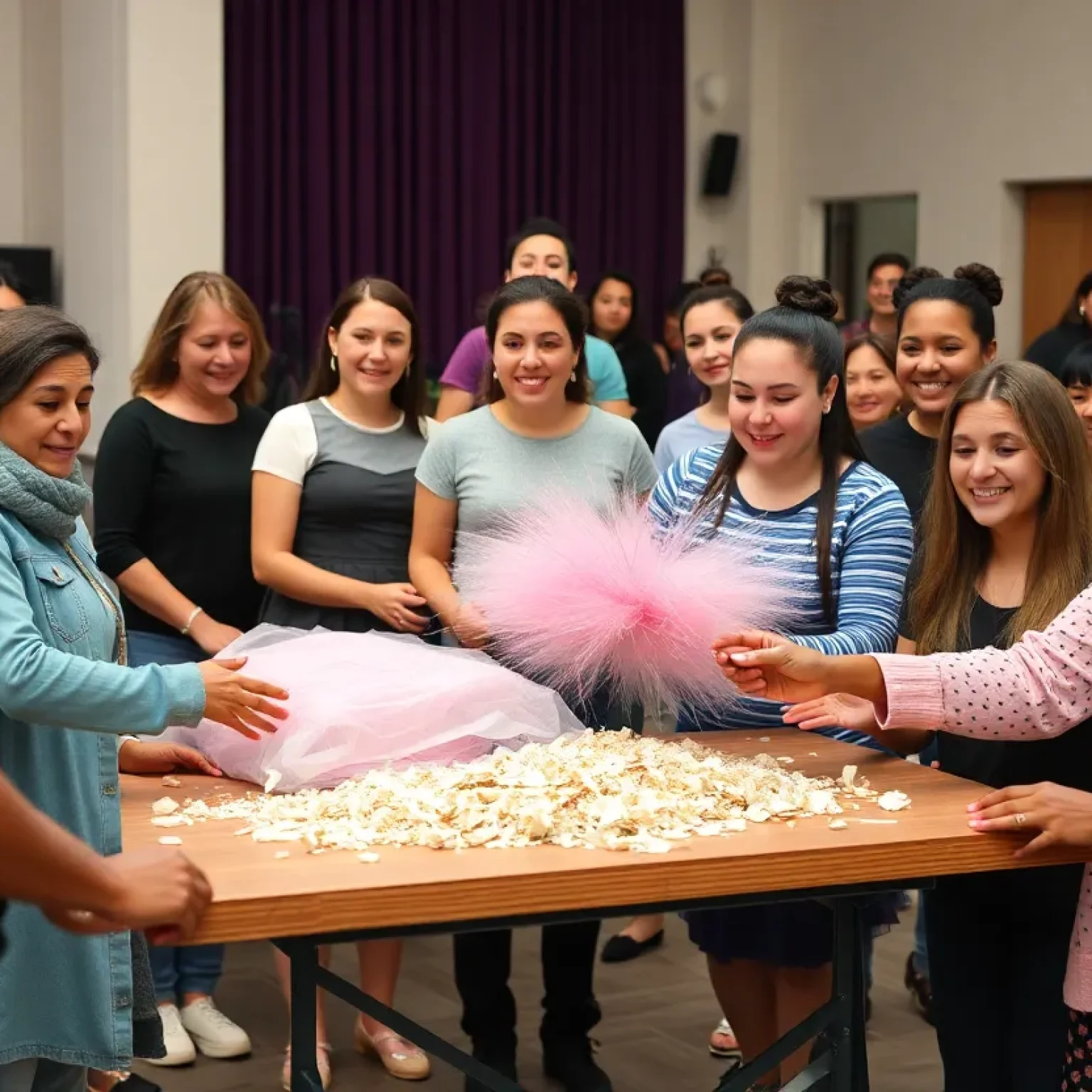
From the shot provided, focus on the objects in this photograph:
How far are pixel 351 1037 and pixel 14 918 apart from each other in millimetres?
1652

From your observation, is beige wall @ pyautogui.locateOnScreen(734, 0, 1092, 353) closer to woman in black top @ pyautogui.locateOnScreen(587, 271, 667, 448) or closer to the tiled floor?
woman in black top @ pyautogui.locateOnScreen(587, 271, 667, 448)

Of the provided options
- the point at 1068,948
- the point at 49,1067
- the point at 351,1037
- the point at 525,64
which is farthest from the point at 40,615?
the point at 525,64

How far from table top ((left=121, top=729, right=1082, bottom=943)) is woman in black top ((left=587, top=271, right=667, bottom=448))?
4231mm

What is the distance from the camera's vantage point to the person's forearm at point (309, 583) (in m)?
3.17

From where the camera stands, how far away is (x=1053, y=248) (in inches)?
316

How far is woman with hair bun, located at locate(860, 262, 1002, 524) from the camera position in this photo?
3.33m

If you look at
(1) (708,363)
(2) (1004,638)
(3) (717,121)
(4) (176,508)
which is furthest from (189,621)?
(3) (717,121)

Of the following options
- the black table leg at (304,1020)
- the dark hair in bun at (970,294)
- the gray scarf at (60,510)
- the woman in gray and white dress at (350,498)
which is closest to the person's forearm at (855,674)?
the black table leg at (304,1020)

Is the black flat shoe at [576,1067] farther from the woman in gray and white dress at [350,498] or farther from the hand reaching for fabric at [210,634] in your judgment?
the hand reaching for fabric at [210,634]

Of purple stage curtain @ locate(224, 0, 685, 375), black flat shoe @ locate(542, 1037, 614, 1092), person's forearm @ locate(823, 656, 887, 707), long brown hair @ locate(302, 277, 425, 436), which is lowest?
black flat shoe @ locate(542, 1037, 614, 1092)

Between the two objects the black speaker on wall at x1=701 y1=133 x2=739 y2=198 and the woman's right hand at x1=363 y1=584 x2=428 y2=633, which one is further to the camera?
the black speaker on wall at x1=701 y1=133 x2=739 y2=198

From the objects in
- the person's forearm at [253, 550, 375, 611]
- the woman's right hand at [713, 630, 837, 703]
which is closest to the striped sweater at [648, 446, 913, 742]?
the woman's right hand at [713, 630, 837, 703]

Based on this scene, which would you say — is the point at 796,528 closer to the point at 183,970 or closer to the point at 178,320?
the point at 178,320

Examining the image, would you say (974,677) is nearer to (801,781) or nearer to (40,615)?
(801,781)
